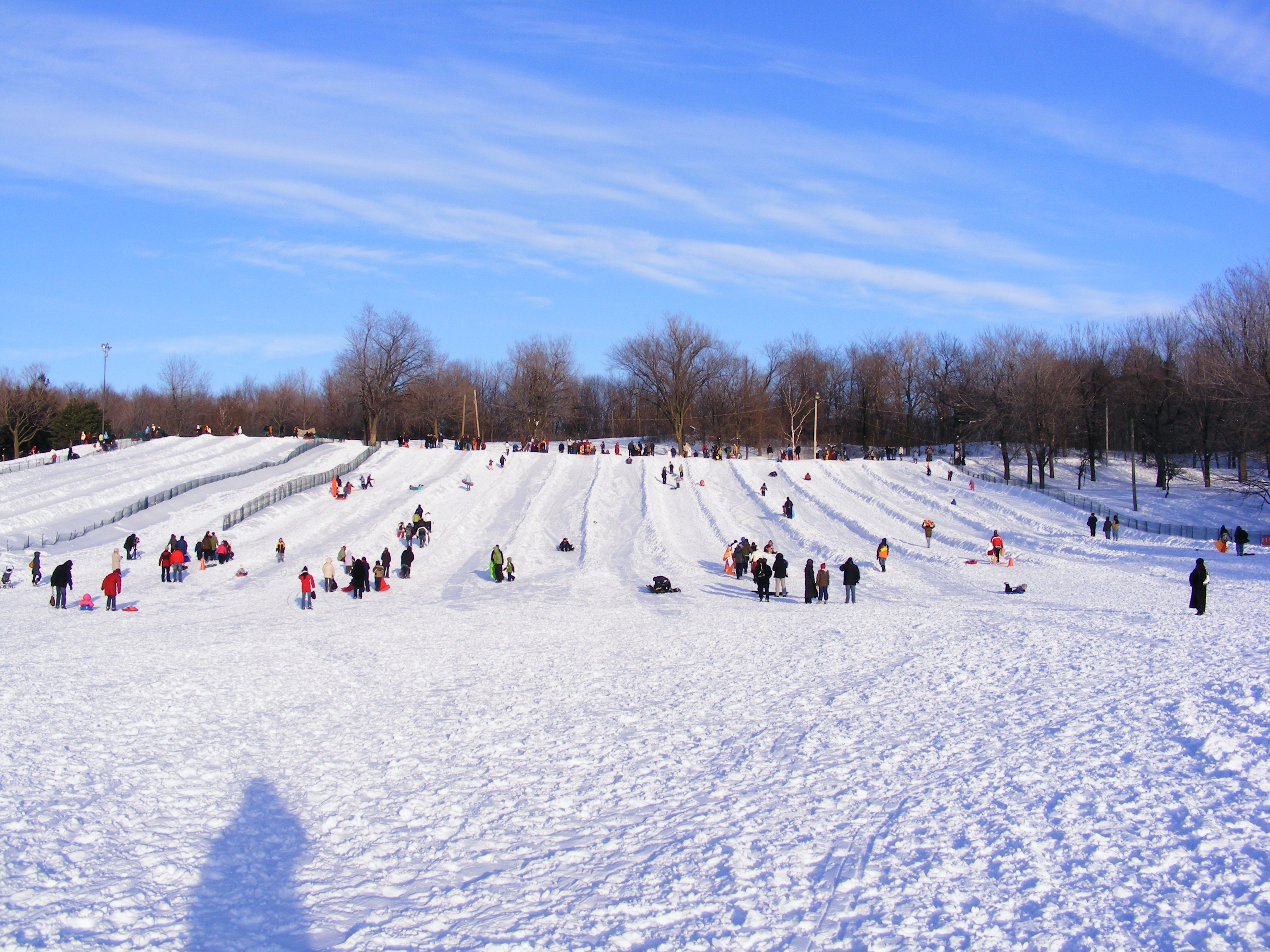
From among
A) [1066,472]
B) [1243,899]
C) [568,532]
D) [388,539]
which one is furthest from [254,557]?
[1066,472]

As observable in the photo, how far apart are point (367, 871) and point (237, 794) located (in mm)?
2489

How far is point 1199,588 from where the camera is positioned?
18000mm

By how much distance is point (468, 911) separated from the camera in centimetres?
626

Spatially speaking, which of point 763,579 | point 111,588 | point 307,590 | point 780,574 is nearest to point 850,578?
point 780,574

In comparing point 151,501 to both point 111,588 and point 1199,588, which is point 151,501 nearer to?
point 111,588

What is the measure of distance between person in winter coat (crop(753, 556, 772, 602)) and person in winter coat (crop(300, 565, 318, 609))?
12.2 m

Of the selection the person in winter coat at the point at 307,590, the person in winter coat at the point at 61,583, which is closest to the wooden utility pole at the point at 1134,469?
the person in winter coat at the point at 307,590

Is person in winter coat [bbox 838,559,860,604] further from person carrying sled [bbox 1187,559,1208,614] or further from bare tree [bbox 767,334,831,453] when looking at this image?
bare tree [bbox 767,334,831,453]

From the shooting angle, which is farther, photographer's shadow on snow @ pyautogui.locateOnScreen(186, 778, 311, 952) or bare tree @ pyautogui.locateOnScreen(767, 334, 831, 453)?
bare tree @ pyautogui.locateOnScreen(767, 334, 831, 453)

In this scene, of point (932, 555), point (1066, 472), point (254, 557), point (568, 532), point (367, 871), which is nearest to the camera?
point (367, 871)

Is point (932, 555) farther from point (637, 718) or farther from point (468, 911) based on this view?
point (468, 911)

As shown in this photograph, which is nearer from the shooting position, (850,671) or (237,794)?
(237,794)

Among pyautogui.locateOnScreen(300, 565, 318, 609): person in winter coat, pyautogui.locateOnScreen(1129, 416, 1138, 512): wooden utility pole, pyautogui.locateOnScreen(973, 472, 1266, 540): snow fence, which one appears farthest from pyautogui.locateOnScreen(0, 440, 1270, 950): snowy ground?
pyautogui.locateOnScreen(1129, 416, 1138, 512): wooden utility pole

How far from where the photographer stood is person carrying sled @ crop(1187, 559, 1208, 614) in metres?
17.9
